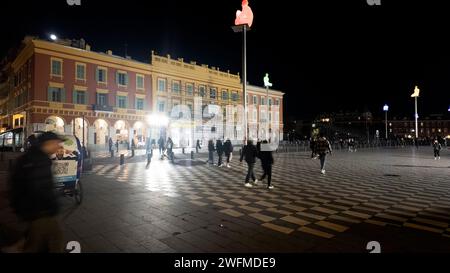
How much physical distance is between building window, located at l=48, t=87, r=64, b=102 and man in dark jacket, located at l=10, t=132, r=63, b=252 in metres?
34.4

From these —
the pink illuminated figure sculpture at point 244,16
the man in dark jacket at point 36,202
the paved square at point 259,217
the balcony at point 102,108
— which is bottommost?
the paved square at point 259,217

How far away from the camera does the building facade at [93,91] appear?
106 feet

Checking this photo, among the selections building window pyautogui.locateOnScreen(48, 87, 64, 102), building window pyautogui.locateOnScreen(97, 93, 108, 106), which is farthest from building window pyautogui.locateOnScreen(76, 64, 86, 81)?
building window pyautogui.locateOnScreen(97, 93, 108, 106)

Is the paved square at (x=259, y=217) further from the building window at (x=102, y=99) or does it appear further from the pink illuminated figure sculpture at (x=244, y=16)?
the building window at (x=102, y=99)

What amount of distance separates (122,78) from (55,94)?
28.1 ft

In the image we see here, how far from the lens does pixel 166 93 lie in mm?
44312

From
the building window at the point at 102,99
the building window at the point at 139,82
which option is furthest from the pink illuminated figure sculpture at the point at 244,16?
the building window at the point at 139,82

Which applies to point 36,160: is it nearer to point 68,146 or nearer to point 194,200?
point 68,146

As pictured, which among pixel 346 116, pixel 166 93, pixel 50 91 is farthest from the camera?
pixel 346 116

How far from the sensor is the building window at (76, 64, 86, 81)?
34875mm

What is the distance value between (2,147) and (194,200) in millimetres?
31637

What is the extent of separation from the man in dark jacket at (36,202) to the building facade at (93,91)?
27382mm
